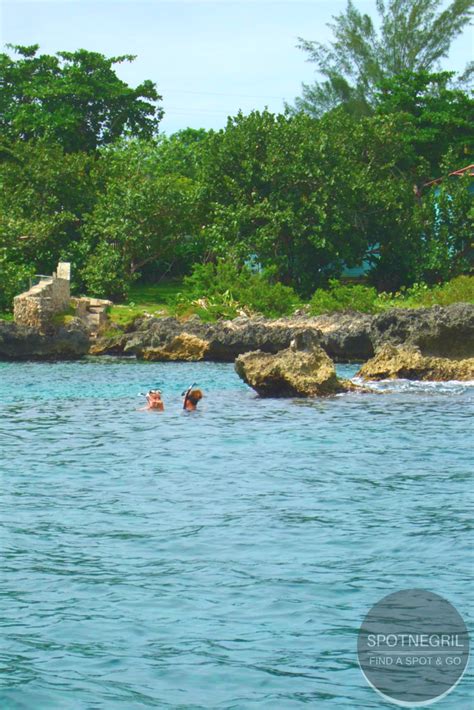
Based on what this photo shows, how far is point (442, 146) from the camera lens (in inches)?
2024

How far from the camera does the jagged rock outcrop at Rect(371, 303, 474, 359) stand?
1041 inches

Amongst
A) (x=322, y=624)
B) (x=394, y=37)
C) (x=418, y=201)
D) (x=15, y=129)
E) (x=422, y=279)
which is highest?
(x=394, y=37)

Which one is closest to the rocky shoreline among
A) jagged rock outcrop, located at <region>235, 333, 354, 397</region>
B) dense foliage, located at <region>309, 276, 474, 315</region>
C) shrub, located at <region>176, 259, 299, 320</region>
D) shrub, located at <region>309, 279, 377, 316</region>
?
jagged rock outcrop, located at <region>235, 333, 354, 397</region>

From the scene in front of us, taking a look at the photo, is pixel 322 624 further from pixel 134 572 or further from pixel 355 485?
pixel 355 485

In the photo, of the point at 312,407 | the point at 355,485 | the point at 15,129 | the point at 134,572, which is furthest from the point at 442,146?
the point at 134,572

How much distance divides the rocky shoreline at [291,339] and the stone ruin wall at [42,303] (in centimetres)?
79

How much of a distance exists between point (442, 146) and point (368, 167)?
28.5ft

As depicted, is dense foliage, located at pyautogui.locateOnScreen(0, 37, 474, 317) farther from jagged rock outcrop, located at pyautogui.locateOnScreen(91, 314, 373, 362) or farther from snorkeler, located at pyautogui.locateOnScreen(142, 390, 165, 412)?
snorkeler, located at pyautogui.locateOnScreen(142, 390, 165, 412)

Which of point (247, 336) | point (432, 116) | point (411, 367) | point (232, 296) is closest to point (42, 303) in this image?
point (232, 296)

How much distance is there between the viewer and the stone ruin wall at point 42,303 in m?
34.5

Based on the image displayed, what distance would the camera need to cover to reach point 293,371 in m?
22.8

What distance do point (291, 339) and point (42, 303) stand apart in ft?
27.7

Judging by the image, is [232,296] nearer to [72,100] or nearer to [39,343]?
[39,343]

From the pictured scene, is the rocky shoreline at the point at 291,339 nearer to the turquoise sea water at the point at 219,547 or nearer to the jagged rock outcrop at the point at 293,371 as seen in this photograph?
the jagged rock outcrop at the point at 293,371
